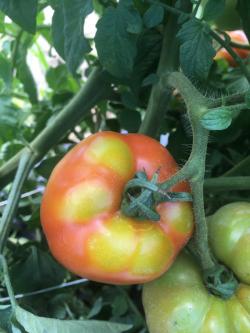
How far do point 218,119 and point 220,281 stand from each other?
0.19 meters

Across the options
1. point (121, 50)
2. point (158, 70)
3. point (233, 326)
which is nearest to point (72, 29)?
point (121, 50)

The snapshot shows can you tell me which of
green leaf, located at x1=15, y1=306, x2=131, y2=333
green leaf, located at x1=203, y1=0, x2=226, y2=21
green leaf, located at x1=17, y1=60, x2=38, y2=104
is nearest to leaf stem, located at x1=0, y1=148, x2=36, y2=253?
green leaf, located at x1=15, y1=306, x2=131, y2=333

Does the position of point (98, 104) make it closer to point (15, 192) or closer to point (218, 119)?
point (15, 192)

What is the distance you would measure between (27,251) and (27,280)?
0.22 feet

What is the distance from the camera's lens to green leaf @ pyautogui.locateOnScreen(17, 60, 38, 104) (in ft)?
3.26

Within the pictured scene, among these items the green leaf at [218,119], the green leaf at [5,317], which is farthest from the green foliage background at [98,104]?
the green leaf at [218,119]

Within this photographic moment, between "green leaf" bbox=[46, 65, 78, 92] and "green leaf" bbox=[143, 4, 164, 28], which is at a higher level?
"green leaf" bbox=[143, 4, 164, 28]

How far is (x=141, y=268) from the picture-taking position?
558mm

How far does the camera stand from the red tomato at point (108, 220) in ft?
1.81

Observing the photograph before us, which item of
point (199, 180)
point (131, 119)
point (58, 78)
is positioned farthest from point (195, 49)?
point (58, 78)

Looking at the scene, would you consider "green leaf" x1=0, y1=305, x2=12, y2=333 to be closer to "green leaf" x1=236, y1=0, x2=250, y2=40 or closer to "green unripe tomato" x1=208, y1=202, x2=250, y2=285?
"green unripe tomato" x1=208, y1=202, x2=250, y2=285

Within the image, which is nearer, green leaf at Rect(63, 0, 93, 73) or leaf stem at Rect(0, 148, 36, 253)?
green leaf at Rect(63, 0, 93, 73)

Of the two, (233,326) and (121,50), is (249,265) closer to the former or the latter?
(233,326)

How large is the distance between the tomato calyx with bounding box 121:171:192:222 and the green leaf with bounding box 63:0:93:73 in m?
0.17
